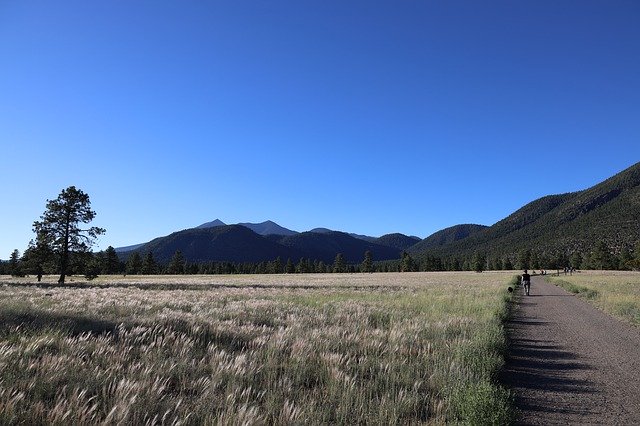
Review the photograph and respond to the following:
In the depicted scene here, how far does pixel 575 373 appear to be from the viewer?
7816mm

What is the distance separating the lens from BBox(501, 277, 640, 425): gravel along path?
5.55 m

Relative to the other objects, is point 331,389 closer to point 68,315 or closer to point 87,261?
point 68,315

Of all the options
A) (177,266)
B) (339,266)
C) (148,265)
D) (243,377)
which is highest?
(243,377)

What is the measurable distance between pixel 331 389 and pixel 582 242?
194m

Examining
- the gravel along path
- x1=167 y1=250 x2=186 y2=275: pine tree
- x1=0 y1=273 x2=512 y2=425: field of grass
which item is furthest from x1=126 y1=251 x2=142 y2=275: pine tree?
the gravel along path

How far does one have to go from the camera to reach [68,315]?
1068 centimetres

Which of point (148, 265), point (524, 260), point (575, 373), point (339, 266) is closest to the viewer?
point (575, 373)

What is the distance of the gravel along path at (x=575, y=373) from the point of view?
555 centimetres

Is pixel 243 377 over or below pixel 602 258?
over

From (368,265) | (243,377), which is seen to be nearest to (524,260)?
(368,265)

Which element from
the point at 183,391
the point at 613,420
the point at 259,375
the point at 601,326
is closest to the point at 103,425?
the point at 183,391

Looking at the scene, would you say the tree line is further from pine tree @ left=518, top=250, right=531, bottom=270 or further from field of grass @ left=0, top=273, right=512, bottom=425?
field of grass @ left=0, top=273, right=512, bottom=425

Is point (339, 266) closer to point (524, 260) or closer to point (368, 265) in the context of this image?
point (368, 265)

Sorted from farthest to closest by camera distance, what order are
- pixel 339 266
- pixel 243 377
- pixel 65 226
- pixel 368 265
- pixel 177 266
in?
pixel 339 266 → pixel 368 265 → pixel 177 266 → pixel 65 226 → pixel 243 377
